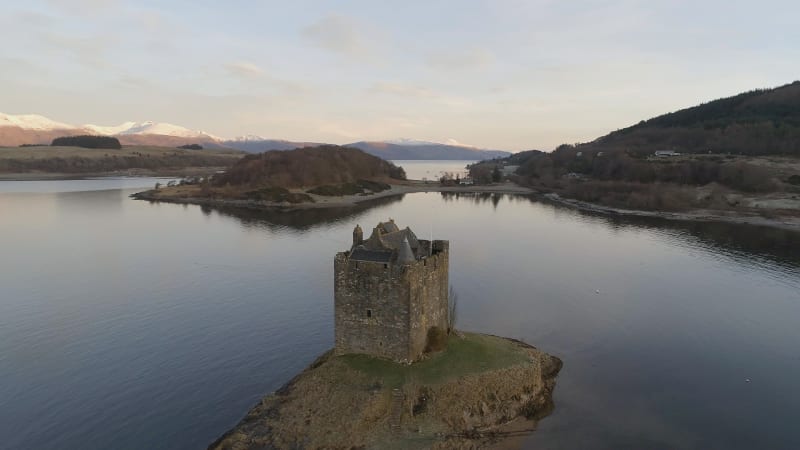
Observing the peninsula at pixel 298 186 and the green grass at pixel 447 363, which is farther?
the peninsula at pixel 298 186

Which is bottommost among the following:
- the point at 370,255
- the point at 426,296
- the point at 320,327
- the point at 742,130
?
the point at 320,327

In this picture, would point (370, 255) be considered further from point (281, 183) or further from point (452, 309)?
point (281, 183)

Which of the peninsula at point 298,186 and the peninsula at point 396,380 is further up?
the peninsula at point 298,186

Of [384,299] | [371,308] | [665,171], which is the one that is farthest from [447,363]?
[665,171]

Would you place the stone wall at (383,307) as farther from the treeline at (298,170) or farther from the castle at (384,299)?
the treeline at (298,170)

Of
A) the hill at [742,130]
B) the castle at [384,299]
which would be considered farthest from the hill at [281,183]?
the castle at [384,299]
